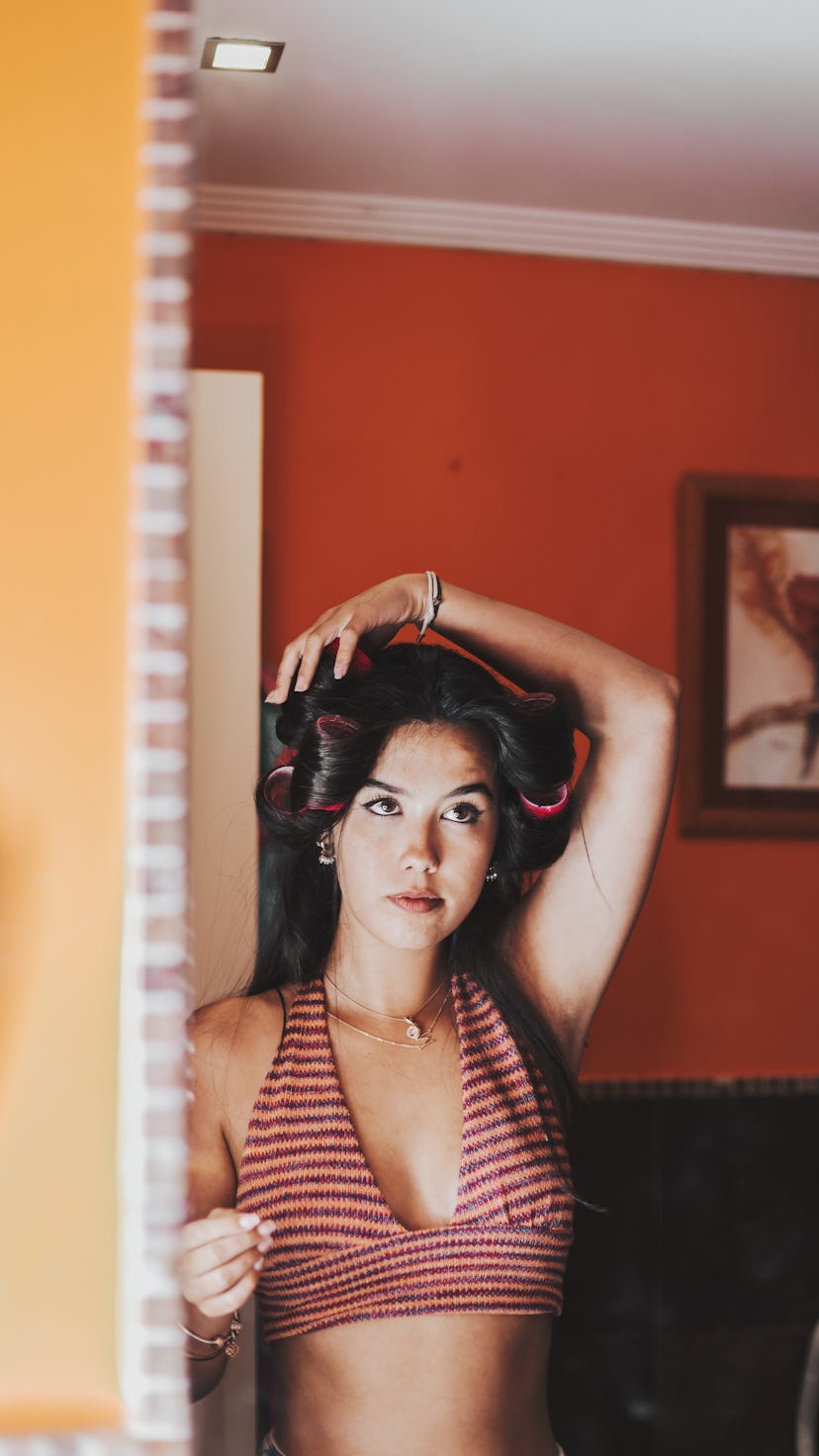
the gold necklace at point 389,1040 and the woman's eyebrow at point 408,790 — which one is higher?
the woman's eyebrow at point 408,790

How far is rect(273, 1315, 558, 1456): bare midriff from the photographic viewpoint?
1121mm

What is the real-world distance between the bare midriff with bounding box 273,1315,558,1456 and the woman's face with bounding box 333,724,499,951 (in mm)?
328

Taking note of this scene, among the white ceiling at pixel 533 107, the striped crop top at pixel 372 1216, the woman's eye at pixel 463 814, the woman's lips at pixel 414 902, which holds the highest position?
the white ceiling at pixel 533 107

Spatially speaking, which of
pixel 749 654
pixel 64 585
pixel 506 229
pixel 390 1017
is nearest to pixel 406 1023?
pixel 390 1017

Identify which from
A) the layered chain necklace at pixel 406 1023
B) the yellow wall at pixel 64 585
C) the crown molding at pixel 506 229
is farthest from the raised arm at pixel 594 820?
the crown molding at pixel 506 229

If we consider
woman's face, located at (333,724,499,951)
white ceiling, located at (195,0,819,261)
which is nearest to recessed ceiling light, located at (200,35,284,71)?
white ceiling, located at (195,0,819,261)

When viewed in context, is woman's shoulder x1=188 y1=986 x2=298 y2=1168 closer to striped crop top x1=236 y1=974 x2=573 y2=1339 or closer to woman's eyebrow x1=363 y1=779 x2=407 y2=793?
striped crop top x1=236 y1=974 x2=573 y2=1339

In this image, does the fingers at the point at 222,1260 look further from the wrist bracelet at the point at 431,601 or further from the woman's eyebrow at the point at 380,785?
the wrist bracelet at the point at 431,601

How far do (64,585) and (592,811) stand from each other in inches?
28.2

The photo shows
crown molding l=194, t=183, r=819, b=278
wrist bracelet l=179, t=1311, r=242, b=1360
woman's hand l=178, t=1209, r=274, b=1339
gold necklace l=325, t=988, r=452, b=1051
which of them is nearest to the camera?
woman's hand l=178, t=1209, r=274, b=1339

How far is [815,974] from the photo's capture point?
2188 millimetres

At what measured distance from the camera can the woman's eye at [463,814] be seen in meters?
1.17

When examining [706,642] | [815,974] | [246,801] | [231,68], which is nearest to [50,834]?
[246,801]

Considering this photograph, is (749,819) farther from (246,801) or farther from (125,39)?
(125,39)
